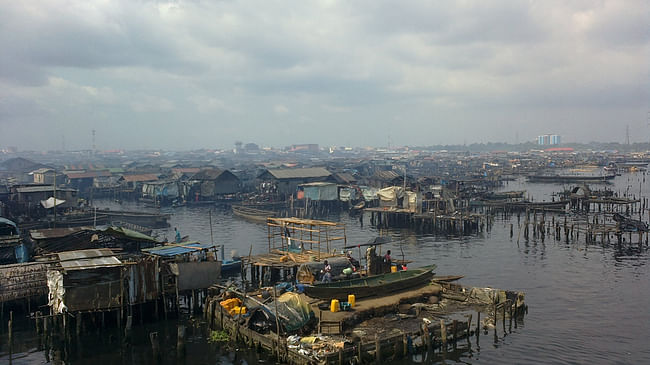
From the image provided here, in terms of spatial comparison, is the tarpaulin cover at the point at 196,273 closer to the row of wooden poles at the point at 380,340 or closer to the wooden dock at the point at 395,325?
the wooden dock at the point at 395,325

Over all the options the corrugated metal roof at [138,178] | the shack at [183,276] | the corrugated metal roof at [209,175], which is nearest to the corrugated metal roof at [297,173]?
the corrugated metal roof at [209,175]

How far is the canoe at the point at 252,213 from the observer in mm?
59681

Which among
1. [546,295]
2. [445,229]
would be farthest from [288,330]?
[445,229]

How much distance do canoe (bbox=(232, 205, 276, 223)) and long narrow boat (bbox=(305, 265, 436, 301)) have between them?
1343 inches

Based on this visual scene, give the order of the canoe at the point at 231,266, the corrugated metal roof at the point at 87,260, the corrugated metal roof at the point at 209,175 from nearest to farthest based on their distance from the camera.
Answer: the corrugated metal roof at the point at 87,260, the canoe at the point at 231,266, the corrugated metal roof at the point at 209,175

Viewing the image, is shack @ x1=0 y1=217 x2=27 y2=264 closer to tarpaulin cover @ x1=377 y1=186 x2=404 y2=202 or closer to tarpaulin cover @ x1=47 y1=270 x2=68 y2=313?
tarpaulin cover @ x1=47 y1=270 x2=68 y2=313

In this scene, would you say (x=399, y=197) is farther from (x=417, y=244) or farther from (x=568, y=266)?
(x=568, y=266)

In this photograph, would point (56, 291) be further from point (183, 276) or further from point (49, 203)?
point (49, 203)

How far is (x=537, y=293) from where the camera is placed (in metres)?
28.7

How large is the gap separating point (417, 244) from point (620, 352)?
24.9 m

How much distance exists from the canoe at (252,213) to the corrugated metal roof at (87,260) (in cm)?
3338

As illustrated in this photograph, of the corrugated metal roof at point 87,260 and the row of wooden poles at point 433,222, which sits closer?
the corrugated metal roof at point 87,260

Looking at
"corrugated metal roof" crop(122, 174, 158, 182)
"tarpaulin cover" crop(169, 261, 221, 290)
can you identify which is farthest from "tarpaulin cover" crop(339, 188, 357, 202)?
"tarpaulin cover" crop(169, 261, 221, 290)

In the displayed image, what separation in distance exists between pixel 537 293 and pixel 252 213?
39.5 m
